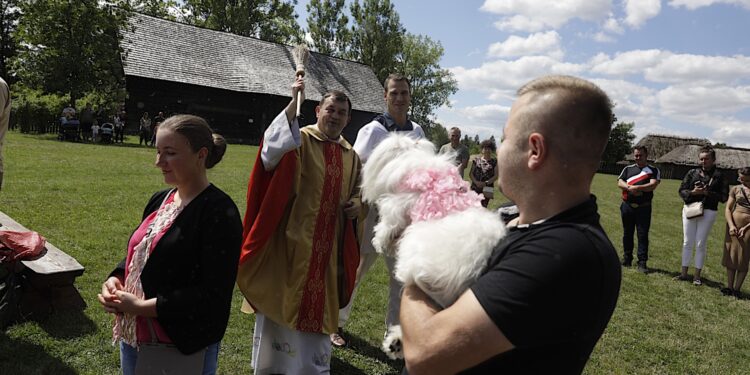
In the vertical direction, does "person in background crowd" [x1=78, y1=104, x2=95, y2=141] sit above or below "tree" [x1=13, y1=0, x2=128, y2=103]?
below

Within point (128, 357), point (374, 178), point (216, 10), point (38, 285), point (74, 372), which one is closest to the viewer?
point (374, 178)

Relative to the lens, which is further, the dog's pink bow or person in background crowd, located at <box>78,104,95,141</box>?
person in background crowd, located at <box>78,104,95,141</box>

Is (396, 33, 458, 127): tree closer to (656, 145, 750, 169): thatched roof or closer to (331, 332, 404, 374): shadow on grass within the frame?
(656, 145, 750, 169): thatched roof

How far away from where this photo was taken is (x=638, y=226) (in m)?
8.98

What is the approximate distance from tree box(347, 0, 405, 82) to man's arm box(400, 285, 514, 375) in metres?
51.7

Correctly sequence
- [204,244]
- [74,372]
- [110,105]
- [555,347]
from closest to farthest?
[555,347] < [204,244] < [74,372] < [110,105]

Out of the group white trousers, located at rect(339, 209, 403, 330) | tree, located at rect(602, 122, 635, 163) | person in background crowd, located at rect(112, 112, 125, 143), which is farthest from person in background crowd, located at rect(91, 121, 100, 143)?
tree, located at rect(602, 122, 635, 163)

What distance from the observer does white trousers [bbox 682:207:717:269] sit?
8.28m

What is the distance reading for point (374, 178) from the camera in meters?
1.80

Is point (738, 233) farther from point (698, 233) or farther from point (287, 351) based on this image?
point (287, 351)

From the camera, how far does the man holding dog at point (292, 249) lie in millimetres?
3619

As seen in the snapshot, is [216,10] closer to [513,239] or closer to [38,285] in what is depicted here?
[38,285]

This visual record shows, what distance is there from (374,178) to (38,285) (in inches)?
161

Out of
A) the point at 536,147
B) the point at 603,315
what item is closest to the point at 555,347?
the point at 603,315
